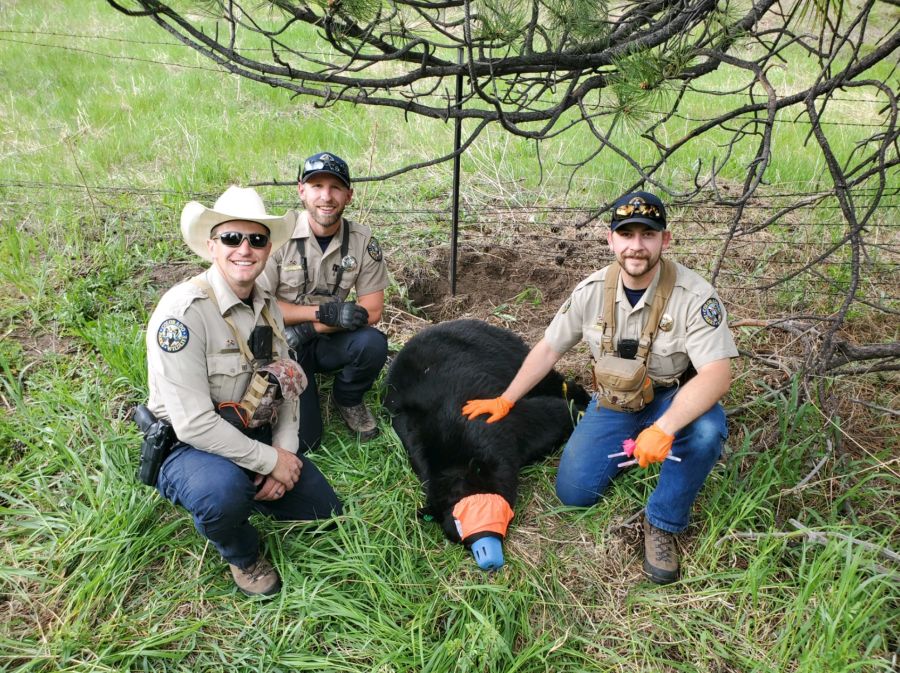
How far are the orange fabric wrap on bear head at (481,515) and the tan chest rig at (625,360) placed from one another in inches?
25.6

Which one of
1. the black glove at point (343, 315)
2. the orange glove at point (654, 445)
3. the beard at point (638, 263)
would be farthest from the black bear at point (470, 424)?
the beard at point (638, 263)

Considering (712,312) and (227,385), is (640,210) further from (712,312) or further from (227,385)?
(227,385)

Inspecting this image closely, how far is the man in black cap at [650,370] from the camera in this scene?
7.71 feet

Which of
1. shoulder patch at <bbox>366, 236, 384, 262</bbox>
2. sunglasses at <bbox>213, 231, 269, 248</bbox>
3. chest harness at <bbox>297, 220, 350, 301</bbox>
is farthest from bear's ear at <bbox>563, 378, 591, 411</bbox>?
sunglasses at <bbox>213, 231, 269, 248</bbox>

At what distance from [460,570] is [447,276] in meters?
2.55

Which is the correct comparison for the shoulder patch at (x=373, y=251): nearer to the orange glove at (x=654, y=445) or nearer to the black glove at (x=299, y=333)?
the black glove at (x=299, y=333)

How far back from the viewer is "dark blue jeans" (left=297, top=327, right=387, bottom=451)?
313 centimetres

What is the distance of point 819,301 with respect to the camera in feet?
13.2

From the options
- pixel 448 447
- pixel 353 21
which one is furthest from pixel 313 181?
pixel 448 447

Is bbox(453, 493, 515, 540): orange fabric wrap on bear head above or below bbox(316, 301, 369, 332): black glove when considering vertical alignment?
below

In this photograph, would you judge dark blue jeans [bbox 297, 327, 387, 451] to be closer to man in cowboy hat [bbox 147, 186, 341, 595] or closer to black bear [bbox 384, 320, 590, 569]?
black bear [bbox 384, 320, 590, 569]

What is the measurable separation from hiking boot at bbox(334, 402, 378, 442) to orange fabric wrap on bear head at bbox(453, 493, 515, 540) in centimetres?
79

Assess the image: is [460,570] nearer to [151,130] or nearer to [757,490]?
[757,490]

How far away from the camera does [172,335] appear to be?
2162 mm
